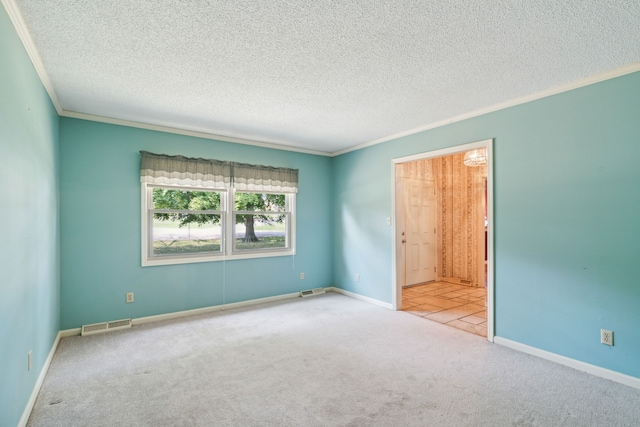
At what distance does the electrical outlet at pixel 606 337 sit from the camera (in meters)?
2.63

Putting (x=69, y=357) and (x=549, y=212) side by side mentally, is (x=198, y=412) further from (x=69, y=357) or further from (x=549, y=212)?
(x=549, y=212)

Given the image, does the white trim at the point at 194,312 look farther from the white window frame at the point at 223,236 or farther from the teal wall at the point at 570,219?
the teal wall at the point at 570,219

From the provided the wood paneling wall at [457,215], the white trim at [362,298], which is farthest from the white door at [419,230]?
the white trim at [362,298]

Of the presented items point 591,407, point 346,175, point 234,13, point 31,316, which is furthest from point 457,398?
point 346,175

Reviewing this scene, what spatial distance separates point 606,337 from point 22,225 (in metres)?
4.58

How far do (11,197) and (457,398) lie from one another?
328cm

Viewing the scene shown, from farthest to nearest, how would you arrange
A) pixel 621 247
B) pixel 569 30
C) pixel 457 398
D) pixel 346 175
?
pixel 346 175 → pixel 621 247 → pixel 457 398 → pixel 569 30

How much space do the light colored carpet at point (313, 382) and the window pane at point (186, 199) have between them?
1592 millimetres

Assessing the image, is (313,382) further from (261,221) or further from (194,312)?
(261,221)

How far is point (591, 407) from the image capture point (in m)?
2.22

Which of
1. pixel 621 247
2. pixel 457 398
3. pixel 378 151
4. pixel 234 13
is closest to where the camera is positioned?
pixel 234 13

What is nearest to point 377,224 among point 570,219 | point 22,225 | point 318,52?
point 570,219

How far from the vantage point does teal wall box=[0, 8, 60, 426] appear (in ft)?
5.82

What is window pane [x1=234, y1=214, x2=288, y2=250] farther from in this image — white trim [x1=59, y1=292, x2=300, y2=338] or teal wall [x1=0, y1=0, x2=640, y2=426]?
white trim [x1=59, y1=292, x2=300, y2=338]
